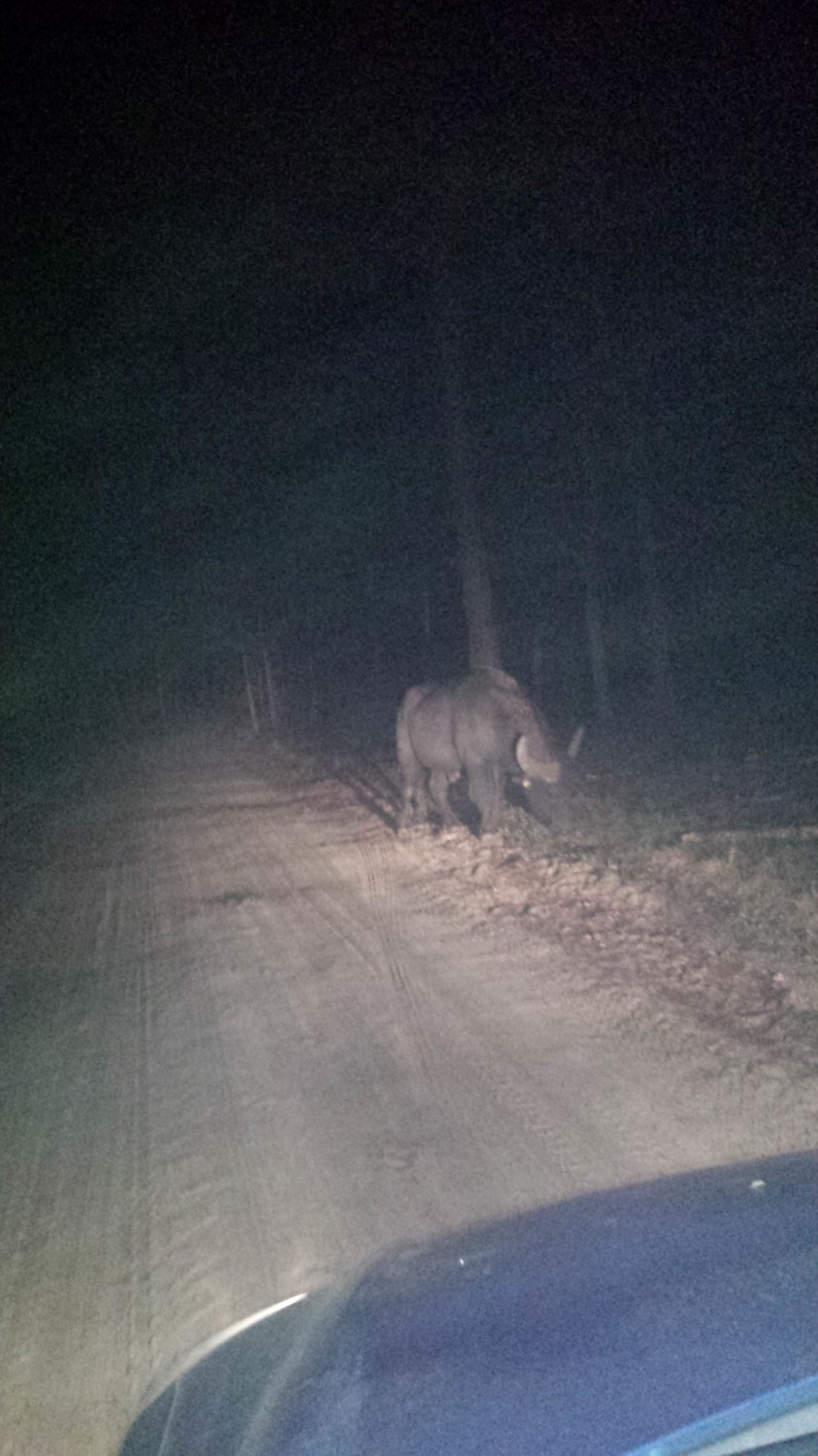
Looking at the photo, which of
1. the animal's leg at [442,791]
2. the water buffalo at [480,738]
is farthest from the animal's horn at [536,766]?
the animal's leg at [442,791]

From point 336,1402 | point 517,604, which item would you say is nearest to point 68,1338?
point 336,1402

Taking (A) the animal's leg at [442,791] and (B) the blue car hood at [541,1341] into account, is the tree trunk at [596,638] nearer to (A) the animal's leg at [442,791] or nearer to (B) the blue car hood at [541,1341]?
(A) the animal's leg at [442,791]

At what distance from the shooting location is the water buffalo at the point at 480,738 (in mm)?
11523

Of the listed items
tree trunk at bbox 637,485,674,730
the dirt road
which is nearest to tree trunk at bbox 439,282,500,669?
tree trunk at bbox 637,485,674,730

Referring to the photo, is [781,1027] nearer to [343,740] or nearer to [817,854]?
[817,854]

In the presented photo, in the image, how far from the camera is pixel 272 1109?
18.3 ft

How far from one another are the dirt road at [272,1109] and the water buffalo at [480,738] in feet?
7.77

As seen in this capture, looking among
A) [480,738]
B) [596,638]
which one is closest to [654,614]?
[596,638]

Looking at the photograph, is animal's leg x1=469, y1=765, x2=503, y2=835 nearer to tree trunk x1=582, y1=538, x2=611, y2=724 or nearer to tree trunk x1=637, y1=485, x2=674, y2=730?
tree trunk x1=582, y1=538, x2=611, y2=724

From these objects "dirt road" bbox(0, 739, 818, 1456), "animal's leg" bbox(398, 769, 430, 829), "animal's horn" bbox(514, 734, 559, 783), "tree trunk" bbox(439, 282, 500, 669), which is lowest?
"dirt road" bbox(0, 739, 818, 1456)

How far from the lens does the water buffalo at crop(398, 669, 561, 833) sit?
11523 mm

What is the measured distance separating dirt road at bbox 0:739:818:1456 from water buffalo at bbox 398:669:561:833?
237 cm

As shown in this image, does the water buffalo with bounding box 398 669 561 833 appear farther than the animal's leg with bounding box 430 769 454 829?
No

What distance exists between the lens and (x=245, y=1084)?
5906 millimetres
